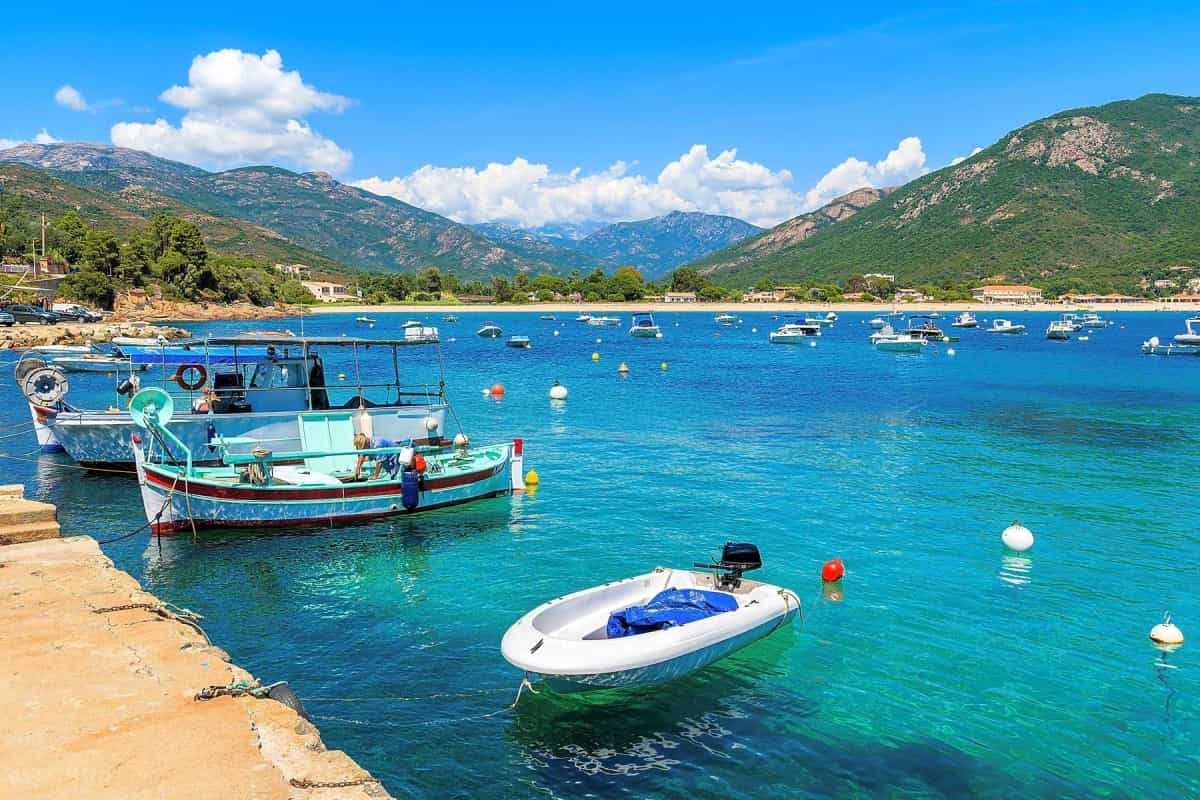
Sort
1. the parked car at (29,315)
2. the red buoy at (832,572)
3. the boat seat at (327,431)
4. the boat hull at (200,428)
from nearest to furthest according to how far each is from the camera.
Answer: the red buoy at (832,572), the boat seat at (327,431), the boat hull at (200,428), the parked car at (29,315)

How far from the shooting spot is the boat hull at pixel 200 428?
82.5ft

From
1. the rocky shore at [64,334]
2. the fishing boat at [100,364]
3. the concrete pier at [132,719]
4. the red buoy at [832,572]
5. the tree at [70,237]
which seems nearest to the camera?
the concrete pier at [132,719]

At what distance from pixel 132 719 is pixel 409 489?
1438 centimetres

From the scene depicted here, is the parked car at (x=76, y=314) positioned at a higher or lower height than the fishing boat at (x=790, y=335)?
higher

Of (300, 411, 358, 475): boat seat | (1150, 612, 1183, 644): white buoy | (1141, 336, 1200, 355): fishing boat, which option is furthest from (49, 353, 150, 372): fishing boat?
(1141, 336, 1200, 355): fishing boat

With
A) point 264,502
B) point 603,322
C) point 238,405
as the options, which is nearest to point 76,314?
point 238,405

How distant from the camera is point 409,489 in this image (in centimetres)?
2275

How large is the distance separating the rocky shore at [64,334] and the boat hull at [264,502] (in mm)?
49835

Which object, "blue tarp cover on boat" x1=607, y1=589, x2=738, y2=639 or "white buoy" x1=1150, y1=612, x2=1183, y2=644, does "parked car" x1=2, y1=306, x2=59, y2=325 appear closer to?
"blue tarp cover on boat" x1=607, y1=589, x2=738, y2=639

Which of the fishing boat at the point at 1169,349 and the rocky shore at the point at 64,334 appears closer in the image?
A: the rocky shore at the point at 64,334

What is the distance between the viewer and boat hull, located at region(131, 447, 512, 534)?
20500 millimetres

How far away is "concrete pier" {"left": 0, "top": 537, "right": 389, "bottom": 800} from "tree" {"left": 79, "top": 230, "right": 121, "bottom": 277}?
136485 mm

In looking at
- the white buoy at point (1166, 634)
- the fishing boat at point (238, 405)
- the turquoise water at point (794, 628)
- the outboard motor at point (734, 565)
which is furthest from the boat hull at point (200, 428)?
the white buoy at point (1166, 634)

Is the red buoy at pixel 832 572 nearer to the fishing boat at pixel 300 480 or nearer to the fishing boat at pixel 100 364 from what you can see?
the fishing boat at pixel 300 480
